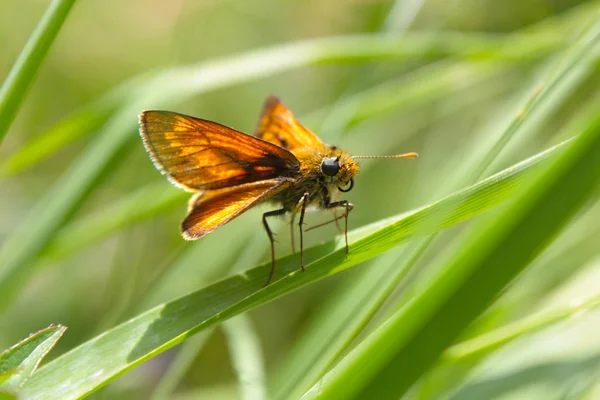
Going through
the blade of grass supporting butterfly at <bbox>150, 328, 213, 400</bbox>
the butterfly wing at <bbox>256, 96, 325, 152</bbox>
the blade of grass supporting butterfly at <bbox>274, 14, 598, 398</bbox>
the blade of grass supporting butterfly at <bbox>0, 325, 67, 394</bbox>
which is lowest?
the blade of grass supporting butterfly at <bbox>0, 325, 67, 394</bbox>

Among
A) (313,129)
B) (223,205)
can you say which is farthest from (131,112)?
(313,129)

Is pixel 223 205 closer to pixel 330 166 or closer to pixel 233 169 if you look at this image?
pixel 233 169

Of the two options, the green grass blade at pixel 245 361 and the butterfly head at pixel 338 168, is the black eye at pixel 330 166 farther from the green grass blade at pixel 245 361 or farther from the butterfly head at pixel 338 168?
the green grass blade at pixel 245 361

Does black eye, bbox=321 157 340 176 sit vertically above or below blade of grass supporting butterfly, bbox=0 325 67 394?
above

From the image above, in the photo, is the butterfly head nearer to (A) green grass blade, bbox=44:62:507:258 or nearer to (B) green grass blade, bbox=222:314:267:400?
(A) green grass blade, bbox=44:62:507:258

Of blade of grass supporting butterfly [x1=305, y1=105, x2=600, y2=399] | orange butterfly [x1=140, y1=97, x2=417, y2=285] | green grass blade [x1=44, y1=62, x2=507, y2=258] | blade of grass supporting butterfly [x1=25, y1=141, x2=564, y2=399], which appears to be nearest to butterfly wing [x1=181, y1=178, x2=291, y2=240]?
orange butterfly [x1=140, y1=97, x2=417, y2=285]

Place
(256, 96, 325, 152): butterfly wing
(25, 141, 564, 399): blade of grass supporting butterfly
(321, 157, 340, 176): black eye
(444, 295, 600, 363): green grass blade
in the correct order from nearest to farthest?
(25, 141, 564, 399): blade of grass supporting butterfly, (444, 295, 600, 363): green grass blade, (321, 157, 340, 176): black eye, (256, 96, 325, 152): butterfly wing
